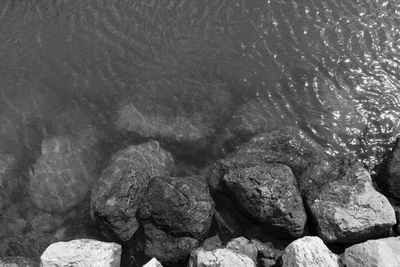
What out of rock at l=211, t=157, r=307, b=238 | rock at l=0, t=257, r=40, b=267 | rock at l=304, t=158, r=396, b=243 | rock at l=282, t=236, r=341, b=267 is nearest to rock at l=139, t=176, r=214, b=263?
rock at l=211, t=157, r=307, b=238

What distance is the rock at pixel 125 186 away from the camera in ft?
31.6

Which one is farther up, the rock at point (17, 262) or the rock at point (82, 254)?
the rock at point (82, 254)

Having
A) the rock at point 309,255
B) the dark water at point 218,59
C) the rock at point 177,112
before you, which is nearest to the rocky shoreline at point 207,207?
the rock at point 309,255

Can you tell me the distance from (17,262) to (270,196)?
19.2 ft

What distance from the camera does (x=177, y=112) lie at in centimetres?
1227

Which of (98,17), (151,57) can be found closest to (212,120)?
(151,57)

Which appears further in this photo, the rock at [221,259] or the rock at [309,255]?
the rock at [221,259]

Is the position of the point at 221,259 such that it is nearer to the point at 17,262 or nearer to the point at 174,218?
the point at 174,218

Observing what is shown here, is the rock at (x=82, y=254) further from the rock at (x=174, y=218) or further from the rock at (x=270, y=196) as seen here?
the rock at (x=270, y=196)

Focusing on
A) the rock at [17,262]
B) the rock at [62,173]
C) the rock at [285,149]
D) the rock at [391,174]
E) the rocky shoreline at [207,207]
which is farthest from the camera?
the rock at [62,173]

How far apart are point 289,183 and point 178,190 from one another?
8.34 feet

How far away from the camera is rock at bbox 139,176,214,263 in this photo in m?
9.41

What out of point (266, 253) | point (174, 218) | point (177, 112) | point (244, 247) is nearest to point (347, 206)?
point (266, 253)

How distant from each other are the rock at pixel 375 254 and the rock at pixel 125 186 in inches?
189
